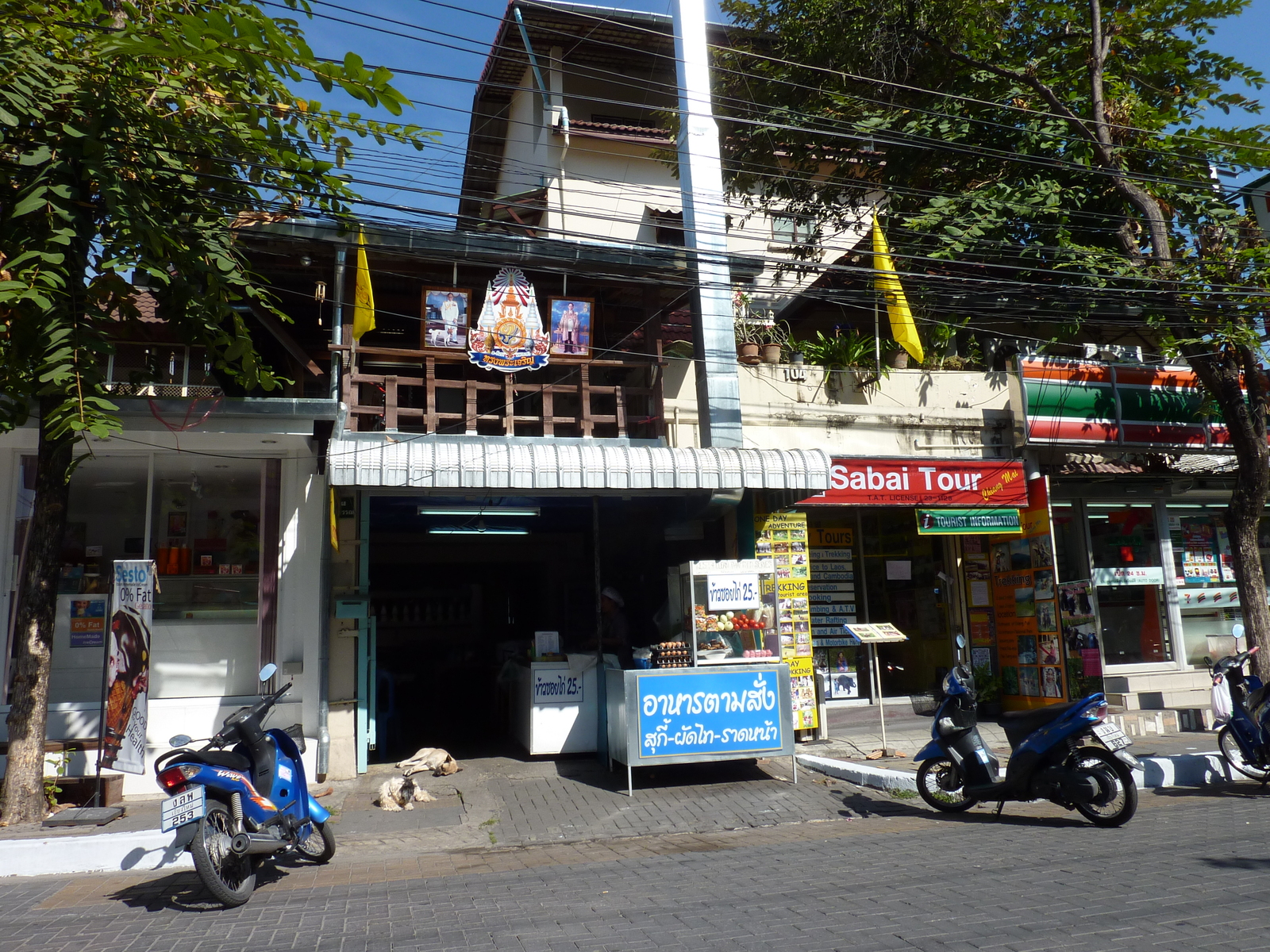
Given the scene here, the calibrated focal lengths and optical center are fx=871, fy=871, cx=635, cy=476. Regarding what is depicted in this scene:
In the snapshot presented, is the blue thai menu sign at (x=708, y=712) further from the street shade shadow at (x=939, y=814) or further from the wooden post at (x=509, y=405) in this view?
the wooden post at (x=509, y=405)

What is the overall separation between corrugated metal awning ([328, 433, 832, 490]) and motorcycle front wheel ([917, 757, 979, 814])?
3465 millimetres

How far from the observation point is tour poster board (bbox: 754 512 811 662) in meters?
11.3

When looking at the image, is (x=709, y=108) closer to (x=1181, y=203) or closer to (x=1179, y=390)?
(x=1181, y=203)

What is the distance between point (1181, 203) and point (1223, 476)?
4.89 m

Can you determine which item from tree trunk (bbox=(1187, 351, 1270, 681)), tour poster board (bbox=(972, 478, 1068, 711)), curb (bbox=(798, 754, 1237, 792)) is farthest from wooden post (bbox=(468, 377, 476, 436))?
tree trunk (bbox=(1187, 351, 1270, 681))

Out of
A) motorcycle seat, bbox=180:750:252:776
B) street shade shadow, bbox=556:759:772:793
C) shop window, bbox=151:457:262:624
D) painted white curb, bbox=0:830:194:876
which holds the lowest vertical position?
street shade shadow, bbox=556:759:772:793

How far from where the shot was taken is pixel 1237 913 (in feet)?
15.8

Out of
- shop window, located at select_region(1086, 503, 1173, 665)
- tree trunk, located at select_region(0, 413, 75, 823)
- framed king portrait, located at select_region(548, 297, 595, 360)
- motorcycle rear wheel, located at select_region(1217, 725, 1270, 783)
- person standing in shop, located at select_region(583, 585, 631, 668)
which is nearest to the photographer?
tree trunk, located at select_region(0, 413, 75, 823)

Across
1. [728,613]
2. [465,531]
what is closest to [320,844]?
[728,613]

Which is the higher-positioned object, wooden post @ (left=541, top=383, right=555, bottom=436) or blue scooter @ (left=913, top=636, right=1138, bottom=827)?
wooden post @ (left=541, top=383, right=555, bottom=436)

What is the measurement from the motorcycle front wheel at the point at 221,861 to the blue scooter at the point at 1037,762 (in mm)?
5764

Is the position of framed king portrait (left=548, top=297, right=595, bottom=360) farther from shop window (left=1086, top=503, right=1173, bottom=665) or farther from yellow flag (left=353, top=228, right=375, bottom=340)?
shop window (left=1086, top=503, right=1173, bottom=665)

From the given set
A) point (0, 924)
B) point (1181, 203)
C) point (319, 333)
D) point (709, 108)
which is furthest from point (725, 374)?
point (0, 924)

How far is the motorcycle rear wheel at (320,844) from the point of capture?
672 cm
